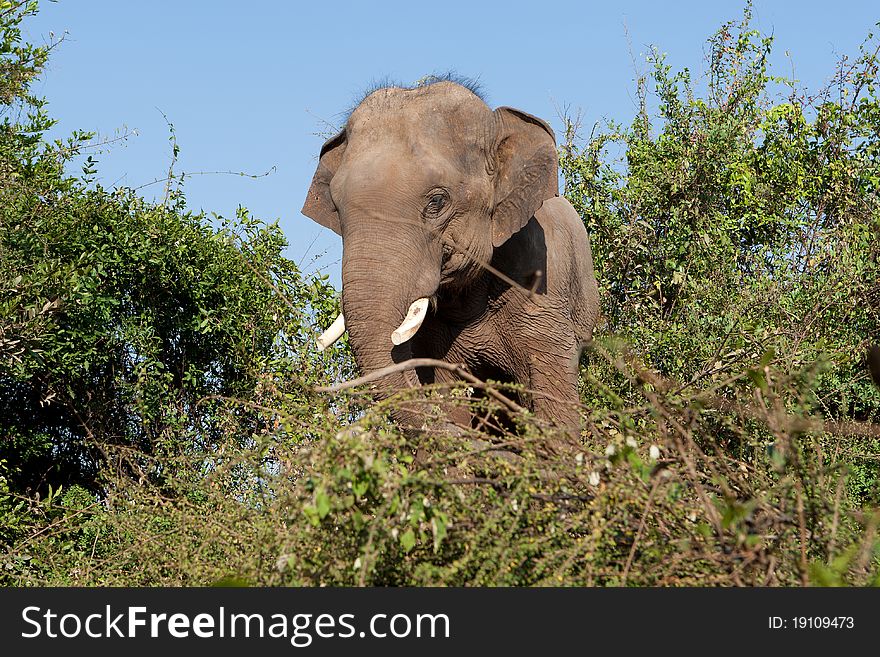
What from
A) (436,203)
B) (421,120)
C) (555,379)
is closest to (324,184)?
(421,120)

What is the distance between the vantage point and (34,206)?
873 centimetres

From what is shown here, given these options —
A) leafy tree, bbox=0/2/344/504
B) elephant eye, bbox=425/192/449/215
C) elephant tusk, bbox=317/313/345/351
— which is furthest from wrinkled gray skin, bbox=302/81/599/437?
leafy tree, bbox=0/2/344/504

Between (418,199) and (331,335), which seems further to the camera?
(331,335)

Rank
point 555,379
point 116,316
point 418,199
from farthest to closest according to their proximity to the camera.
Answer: point 116,316 < point 555,379 < point 418,199

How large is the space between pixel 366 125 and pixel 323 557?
9.59ft

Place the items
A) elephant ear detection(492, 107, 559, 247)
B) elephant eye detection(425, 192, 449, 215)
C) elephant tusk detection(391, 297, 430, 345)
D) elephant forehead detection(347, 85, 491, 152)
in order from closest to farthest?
elephant tusk detection(391, 297, 430, 345)
elephant eye detection(425, 192, 449, 215)
elephant forehead detection(347, 85, 491, 152)
elephant ear detection(492, 107, 559, 247)

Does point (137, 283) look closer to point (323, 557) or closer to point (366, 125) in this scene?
point (366, 125)

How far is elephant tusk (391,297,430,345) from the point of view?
18.9ft

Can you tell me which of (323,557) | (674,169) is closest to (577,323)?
(323,557)

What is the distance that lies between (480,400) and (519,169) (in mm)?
2643

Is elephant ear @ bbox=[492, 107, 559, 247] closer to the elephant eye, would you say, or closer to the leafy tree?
the elephant eye

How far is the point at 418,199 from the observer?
5.99 meters

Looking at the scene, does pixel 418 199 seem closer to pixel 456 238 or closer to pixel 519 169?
pixel 456 238
